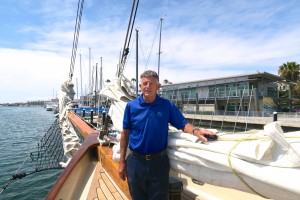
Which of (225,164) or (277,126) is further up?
(277,126)

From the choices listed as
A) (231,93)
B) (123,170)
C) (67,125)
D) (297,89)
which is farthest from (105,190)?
(297,89)

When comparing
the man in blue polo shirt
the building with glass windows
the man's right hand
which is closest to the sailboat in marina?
the man in blue polo shirt

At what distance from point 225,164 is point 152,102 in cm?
83

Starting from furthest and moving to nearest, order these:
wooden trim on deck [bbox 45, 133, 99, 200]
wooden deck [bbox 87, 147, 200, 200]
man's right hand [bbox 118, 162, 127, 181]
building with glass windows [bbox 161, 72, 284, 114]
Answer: building with glass windows [bbox 161, 72, 284, 114] < wooden deck [bbox 87, 147, 200, 200] < wooden trim on deck [bbox 45, 133, 99, 200] < man's right hand [bbox 118, 162, 127, 181]

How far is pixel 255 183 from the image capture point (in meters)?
1.57

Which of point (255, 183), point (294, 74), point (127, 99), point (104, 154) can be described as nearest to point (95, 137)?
point (104, 154)

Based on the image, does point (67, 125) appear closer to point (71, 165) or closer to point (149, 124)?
point (71, 165)

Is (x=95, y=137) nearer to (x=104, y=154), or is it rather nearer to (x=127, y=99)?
(x=104, y=154)

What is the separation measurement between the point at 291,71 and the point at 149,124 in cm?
4258

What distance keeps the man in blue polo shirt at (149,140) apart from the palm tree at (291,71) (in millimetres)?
42325

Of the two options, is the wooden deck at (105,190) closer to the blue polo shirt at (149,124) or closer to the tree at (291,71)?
the blue polo shirt at (149,124)

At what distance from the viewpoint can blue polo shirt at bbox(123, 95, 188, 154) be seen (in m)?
2.20

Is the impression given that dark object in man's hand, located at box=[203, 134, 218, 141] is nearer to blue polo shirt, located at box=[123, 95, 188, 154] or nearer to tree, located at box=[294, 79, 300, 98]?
blue polo shirt, located at box=[123, 95, 188, 154]

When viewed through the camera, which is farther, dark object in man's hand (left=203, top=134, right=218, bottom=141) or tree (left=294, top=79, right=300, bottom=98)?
tree (left=294, top=79, right=300, bottom=98)
